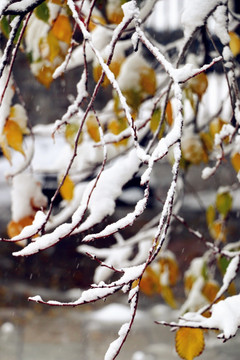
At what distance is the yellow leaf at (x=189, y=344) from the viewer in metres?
1.50

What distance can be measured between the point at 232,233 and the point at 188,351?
629 centimetres

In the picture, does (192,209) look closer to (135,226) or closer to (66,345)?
(135,226)

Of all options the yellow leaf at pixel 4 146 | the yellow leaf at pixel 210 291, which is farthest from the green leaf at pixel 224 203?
Result: the yellow leaf at pixel 4 146

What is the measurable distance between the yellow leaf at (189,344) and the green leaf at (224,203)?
693 millimetres

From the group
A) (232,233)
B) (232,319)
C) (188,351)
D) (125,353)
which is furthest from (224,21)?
(232,233)

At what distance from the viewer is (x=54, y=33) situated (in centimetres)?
178

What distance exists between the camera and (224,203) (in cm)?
214

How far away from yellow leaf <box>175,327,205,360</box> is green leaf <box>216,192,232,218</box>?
0.69 metres

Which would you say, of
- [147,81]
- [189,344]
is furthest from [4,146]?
[189,344]

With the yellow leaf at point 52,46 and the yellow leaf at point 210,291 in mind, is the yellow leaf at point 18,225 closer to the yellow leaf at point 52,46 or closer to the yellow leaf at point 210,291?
the yellow leaf at point 52,46

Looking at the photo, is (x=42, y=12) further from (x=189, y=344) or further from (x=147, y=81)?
(x=189, y=344)

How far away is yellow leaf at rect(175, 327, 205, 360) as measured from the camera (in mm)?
1501

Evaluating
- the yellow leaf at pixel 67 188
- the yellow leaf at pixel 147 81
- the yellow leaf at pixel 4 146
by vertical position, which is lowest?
the yellow leaf at pixel 67 188

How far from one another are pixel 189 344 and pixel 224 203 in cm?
74
